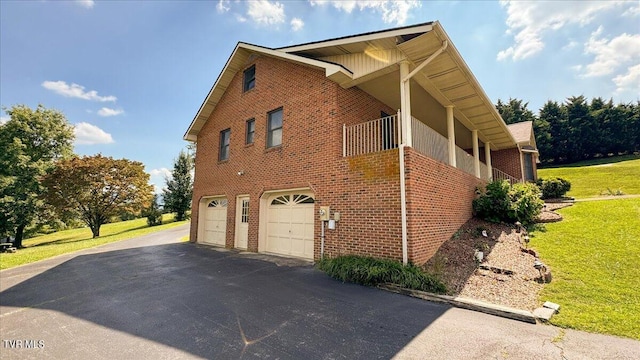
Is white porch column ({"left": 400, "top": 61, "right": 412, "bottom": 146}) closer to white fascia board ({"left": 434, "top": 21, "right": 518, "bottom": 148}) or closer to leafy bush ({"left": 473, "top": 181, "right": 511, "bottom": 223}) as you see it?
white fascia board ({"left": 434, "top": 21, "right": 518, "bottom": 148})

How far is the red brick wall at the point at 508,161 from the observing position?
1614cm

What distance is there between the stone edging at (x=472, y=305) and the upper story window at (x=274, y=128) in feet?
22.8

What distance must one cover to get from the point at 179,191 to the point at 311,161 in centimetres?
2690

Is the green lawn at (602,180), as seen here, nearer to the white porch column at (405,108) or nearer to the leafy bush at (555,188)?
the leafy bush at (555,188)

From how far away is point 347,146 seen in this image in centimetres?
828

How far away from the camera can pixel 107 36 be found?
36.4ft

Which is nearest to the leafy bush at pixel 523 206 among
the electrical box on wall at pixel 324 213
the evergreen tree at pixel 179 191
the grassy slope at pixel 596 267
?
the grassy slope at pixel 596 267

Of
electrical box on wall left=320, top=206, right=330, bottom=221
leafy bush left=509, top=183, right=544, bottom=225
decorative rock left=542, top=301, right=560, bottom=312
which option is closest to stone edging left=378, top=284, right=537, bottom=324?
decorative rock left=542, top=301, right=560, bottom=312

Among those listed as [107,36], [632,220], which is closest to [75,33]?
[107,36]

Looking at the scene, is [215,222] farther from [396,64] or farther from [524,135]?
[524,135]

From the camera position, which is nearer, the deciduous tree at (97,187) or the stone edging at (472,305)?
the stone edging at (472,305)

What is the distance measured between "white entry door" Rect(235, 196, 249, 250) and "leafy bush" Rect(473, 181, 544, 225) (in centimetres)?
917

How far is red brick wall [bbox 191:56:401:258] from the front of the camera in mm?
7066

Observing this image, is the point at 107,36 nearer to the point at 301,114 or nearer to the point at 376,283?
the point at 301,114
